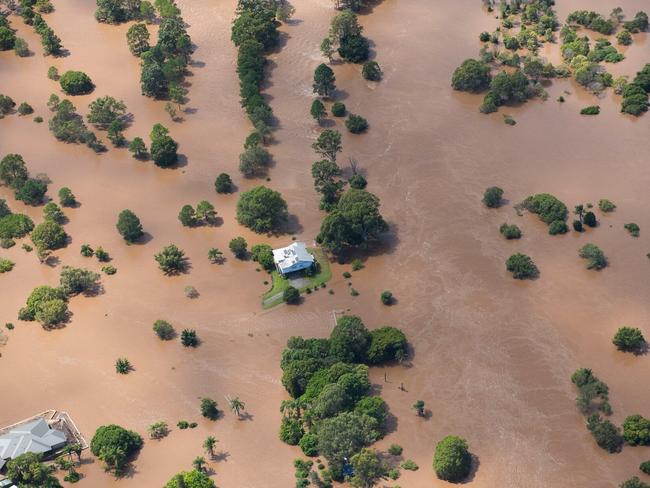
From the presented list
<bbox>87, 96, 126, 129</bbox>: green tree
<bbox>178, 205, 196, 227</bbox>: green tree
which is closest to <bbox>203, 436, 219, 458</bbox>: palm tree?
<bbox>178, 205, 196, 227</bbox>: green tree

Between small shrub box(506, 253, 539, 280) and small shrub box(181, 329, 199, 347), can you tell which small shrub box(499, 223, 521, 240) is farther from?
small shrub box(181, 329, 199, 347)

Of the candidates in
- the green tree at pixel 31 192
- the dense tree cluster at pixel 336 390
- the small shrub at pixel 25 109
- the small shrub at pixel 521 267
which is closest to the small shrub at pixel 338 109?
the small shrub at pixel 521 267

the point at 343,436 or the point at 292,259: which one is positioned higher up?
the point at 292,259

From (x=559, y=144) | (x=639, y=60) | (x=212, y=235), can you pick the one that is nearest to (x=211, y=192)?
(x=212, y=235)

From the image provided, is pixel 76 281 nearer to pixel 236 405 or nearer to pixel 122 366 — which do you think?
pixel 122 366

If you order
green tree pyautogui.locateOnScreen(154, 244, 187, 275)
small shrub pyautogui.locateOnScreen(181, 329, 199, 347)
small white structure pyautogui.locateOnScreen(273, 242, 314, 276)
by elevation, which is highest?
green tree pyautogui.locateOnScreen(154, 244, 187, 275)

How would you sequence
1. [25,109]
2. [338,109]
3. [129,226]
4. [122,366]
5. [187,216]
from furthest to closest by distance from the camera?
[25,109] → [338,109] → [187,216] → [129,226] → [122,366]

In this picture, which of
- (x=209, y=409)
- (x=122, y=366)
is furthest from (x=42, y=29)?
(x=209, y=409)
